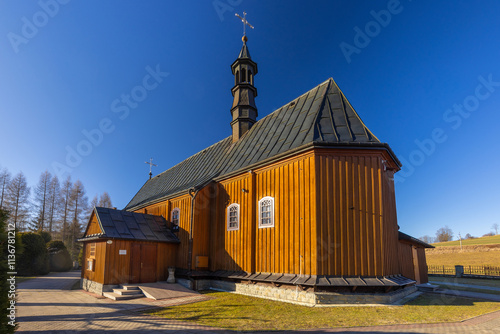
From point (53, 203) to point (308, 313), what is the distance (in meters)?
40.6

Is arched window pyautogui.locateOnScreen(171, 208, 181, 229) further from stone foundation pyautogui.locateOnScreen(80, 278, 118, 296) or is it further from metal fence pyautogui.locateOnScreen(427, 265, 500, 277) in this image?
metal fence pyautogui.locateOnScreen(427, 265, 500, 277)

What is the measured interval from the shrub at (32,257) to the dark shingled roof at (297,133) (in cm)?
1464

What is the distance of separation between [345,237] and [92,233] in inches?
531

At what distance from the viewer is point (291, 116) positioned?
15578mm

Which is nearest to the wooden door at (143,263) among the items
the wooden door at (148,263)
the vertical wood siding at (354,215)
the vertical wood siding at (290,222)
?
the wooden door at (148,263)

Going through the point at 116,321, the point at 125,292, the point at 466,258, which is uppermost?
the point at 116,321

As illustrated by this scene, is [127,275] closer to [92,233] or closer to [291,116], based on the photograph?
[92,233]

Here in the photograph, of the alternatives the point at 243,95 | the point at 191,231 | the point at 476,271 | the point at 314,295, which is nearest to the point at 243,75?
the point at 243,95

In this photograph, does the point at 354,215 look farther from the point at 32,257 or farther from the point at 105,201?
the point at 105,201

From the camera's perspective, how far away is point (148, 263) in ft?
50.4

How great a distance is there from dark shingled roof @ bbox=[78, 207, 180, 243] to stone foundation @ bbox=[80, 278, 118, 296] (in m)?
2.21

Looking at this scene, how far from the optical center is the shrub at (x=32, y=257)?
77.2 ft

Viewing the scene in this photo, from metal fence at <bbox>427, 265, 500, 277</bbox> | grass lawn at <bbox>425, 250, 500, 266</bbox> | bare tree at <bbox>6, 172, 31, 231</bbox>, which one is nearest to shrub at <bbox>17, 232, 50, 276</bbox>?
bare tree at <bbox>6, 172, 31, 231</bbox>

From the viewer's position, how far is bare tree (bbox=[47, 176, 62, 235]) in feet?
124
